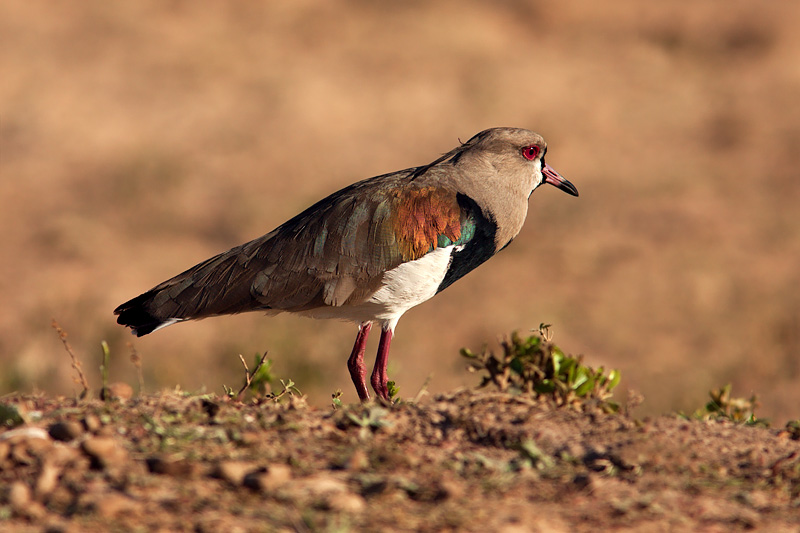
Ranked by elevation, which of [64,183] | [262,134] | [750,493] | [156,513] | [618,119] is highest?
[618,119]

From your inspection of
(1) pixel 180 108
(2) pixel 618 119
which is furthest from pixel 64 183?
(2) pixel 618 119

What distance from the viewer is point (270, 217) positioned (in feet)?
44.9

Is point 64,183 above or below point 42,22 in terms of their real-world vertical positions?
below

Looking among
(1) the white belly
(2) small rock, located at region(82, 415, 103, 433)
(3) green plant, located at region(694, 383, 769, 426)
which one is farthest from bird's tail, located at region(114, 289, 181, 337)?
(3) green plant, located at region(694, 383, 769, 426)

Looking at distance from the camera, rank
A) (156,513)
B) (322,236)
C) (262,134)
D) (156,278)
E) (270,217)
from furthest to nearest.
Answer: (262,134), (270,217), (156,278), (322,236), (156,513)

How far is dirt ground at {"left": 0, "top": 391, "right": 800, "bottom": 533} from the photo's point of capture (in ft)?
10.3

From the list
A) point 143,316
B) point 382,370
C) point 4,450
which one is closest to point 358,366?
point 382,370

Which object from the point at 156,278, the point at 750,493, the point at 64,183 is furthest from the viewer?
the point at 64,183

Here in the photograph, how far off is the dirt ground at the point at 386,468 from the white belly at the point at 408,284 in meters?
1.62

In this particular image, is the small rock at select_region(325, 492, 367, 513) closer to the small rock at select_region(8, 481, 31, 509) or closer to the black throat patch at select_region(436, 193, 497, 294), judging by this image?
the small rock at select_region(8, 481, 31, 509)

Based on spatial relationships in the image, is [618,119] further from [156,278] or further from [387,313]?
[387,313]

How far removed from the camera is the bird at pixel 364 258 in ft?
19.5

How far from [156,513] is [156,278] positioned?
9.27m

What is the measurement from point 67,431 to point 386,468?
1.26m
